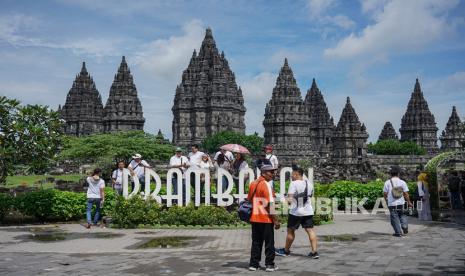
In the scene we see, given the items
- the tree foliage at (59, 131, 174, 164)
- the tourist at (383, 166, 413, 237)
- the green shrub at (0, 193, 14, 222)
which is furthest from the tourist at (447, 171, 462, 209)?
the tree foliage at (59, 131, 174, 164)

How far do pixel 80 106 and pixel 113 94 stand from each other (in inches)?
584

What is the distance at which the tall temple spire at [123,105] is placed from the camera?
94500 millimetres

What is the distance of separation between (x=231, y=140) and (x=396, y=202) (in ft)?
270

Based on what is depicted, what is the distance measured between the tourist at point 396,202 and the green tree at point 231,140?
76.3 m

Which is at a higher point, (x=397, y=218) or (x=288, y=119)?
(x=288, y=119)

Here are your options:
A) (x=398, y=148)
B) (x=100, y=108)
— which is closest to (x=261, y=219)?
(x=398, y=148)

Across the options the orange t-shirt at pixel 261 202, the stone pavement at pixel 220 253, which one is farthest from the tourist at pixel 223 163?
the orange t-shirt at pixel 261 202

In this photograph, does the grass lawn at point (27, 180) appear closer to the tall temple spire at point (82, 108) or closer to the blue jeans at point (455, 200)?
the blue jeans at point (455, 200)

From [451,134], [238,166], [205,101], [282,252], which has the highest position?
[205,101]

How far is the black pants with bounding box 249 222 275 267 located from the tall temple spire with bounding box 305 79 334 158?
98.3 meters

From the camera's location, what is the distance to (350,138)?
3327 inches

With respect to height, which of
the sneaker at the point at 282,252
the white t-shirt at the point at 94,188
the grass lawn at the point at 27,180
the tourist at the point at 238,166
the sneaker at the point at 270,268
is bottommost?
the sneaker at the point at 270,268

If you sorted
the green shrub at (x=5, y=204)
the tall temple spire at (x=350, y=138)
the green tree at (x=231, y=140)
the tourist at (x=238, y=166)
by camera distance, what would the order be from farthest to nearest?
the green tree at (x=231, y=140) < the tall temple spire at (x=350, y=138) < the tourist at (x=238, y=166) < the green shrub at (x=5, y=204)

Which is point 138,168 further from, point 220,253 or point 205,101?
point 205,101
